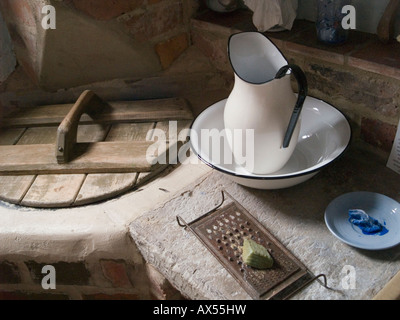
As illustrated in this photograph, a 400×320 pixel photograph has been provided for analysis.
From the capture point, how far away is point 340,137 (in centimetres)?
91

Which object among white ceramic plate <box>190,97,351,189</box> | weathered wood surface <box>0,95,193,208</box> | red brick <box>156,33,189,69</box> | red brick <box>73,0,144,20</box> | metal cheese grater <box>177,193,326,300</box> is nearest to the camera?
metal cheese grater <box>177,193,326,300</box>

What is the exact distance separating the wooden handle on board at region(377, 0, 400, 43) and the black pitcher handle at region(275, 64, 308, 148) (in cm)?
26

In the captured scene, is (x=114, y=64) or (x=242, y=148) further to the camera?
(x=114, y=64)

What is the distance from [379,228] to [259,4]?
57cm

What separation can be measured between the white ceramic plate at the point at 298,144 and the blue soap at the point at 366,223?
107 millimetres

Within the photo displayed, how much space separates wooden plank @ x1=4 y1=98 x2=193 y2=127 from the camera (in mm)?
1179

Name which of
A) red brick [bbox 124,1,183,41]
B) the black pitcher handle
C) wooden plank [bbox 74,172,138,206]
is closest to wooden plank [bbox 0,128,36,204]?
A: wooden plank [bbox 74,172,138,206]

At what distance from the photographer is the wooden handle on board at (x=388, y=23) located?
2.90ft

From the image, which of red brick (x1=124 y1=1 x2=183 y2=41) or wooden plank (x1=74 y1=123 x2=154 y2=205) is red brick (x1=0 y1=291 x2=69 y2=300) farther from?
red brick (x1=124 y1=1 x2=183 y2=41)

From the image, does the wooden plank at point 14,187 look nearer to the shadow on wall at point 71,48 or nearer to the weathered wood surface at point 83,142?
the weathered wood surface at point 83,142

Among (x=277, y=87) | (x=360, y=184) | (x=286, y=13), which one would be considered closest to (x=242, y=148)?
(x=277, y=87)

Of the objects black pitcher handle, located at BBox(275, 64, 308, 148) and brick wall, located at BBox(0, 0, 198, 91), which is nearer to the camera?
black pitcher handle, located at BBox(275, 64, 308, 148)
